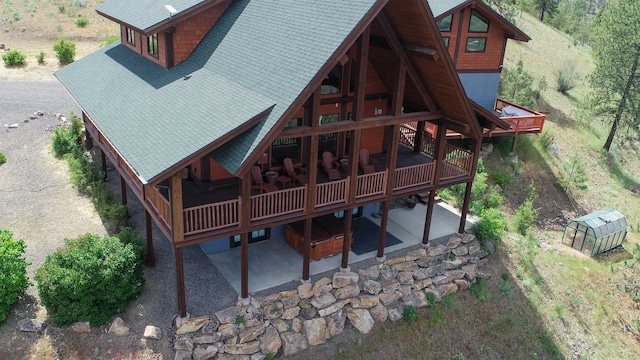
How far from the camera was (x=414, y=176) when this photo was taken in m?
18.2

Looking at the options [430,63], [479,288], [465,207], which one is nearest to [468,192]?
[465,207]

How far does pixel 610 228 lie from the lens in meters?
25.0

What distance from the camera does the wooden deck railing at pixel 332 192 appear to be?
637 inches

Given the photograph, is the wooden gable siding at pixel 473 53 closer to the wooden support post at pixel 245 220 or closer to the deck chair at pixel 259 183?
the deck chair at pixel 259 183

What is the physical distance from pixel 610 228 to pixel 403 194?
13.4 m

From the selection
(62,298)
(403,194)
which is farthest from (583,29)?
(62,298)

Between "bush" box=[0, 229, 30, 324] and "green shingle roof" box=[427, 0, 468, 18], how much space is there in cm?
1973

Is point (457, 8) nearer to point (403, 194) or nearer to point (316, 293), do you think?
point (403, 194)

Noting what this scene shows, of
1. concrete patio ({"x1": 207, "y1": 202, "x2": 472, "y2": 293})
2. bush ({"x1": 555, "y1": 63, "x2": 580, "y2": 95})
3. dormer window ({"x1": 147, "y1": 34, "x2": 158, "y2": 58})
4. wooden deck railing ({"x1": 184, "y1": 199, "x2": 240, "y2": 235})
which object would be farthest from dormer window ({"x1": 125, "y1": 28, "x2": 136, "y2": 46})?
bush ({"x1": 555, "y1": 63, "x2": 580, "y2": 95})

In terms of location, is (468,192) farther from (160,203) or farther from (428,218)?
(160,203)

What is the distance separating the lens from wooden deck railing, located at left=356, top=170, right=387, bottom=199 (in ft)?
55.8

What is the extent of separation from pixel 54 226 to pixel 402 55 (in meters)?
14.3

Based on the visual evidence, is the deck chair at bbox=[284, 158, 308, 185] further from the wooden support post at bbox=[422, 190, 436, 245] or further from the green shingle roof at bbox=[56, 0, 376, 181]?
the wooden support post at bbox=[422, 190, 436, 245]

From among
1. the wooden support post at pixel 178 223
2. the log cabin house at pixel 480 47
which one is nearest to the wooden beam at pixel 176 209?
the wooden support post at pixel 178 223
